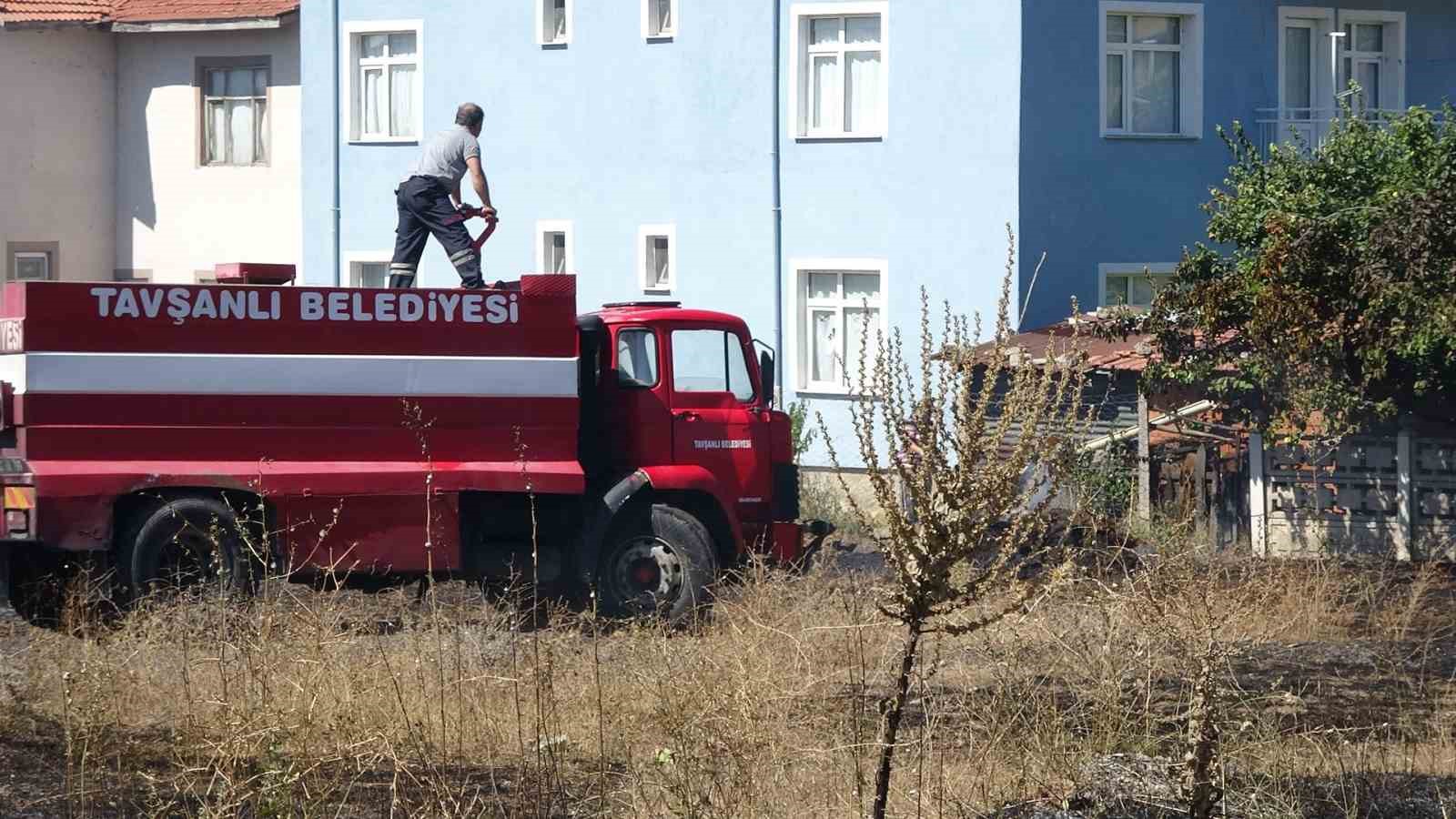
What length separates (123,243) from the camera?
2908cm

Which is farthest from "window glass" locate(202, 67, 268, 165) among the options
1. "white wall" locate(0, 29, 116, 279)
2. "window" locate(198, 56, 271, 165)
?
"white wall" locate(0, 29, 116, 279)

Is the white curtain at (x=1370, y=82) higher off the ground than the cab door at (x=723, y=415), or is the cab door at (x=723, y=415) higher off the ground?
the white curtain at (x=1370, y=82)

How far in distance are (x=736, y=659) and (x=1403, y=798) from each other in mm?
2841

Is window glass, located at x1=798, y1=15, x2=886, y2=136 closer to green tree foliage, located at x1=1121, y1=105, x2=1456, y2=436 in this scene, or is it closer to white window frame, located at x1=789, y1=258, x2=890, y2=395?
white window frame, located at x1=789, y1=258, x2=890, y2=395

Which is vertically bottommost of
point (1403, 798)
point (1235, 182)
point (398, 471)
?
point (1403, 798)

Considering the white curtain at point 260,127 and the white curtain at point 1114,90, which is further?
the white curtain at point 260,127

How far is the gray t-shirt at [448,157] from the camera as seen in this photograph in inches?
519

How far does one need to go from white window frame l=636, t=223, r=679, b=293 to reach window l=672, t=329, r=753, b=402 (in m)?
10.7

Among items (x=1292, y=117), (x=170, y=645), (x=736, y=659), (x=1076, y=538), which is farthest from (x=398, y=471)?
(x=1292, y=117)

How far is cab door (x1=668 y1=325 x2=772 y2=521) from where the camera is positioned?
41.1 feet

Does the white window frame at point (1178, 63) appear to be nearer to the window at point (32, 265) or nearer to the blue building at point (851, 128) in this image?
the blue building at point (851, 128)

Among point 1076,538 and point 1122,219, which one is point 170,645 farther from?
point 1122,219

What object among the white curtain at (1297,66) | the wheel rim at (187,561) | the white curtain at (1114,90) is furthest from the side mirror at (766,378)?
the white curtain at (1297,66)

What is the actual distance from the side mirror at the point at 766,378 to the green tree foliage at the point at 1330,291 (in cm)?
374
